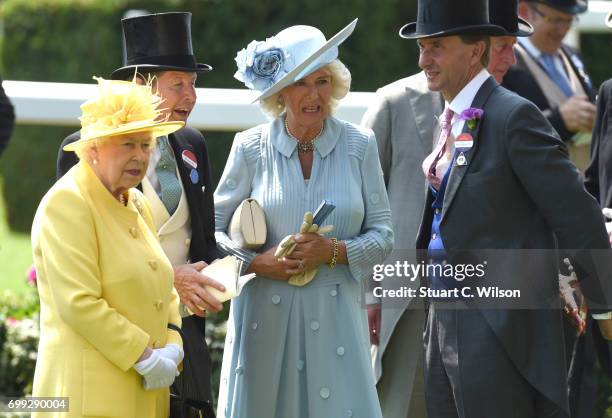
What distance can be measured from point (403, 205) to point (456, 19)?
1.22 meters

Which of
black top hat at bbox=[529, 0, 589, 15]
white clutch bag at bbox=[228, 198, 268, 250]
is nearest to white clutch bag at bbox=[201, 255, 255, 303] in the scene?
white clutch bag at bbox=[228, 198, 268, 250]

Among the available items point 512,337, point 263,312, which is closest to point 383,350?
point 263,312

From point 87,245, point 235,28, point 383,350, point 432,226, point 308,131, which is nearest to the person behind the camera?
point 87,245

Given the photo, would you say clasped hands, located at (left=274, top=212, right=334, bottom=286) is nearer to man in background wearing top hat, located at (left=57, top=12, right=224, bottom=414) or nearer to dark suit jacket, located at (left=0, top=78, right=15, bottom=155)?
man in background wearing top hat, located at (left=57, top=12, right=224, bottom=414)

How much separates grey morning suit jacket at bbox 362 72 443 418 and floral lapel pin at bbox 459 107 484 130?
107cm

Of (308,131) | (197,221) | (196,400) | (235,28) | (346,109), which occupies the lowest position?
(196,400)

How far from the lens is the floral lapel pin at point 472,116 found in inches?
217

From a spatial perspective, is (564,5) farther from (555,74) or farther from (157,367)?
(157,367)

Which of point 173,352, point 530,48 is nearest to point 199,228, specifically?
point 173,352

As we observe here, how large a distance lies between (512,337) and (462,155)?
71 cm

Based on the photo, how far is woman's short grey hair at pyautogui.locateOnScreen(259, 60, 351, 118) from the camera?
6105mm

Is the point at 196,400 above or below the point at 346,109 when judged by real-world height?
below

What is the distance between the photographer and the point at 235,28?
1334 centimetres

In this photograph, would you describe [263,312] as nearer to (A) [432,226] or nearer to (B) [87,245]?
(A) [432,226]
